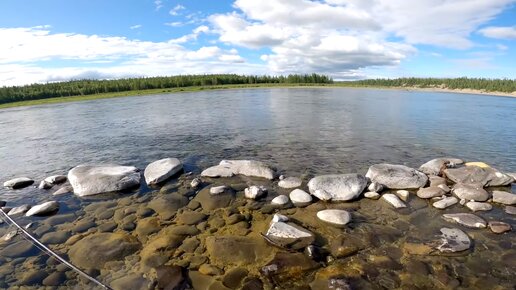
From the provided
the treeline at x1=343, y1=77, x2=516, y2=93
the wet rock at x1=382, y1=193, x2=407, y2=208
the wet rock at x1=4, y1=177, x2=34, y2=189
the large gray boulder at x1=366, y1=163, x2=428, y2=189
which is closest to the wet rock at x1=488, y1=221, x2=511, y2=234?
the wet rock at x1=382, y1=193, x2=407, y2=208

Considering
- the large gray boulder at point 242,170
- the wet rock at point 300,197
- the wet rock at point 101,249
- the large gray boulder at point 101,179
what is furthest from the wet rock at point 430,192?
the large gray boulder at point 101,179

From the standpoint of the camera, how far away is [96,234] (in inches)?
386

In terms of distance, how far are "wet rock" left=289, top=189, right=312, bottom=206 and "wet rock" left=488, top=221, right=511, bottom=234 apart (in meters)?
5.72

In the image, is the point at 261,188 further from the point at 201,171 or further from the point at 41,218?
the point at 41,218

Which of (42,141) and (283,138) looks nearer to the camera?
(283,138)

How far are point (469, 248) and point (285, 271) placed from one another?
5.26 m

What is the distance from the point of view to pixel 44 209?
11.5 metres

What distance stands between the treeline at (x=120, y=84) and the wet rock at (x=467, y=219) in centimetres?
10546

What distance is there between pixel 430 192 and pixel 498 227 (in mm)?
2773

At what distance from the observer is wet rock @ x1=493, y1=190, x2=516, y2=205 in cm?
1134

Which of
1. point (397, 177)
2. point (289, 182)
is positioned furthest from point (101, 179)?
point (397, 177)

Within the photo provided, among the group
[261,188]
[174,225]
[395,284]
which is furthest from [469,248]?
[174,225]

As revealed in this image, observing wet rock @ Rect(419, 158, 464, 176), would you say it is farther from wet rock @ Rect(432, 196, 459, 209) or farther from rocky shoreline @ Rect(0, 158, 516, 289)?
wet rock @ Rect(432, 196, 459, 209)

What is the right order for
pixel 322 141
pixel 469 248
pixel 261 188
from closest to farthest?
pixel 469 248 < pixel 261 188 < pixel 322 141
